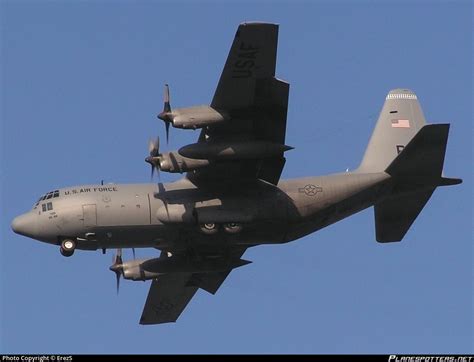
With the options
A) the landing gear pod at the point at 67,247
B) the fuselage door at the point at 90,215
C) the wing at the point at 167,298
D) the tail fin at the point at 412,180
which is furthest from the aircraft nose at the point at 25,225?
the tail fin at the point at 412,180

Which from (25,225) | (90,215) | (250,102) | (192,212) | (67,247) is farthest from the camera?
(25,225)

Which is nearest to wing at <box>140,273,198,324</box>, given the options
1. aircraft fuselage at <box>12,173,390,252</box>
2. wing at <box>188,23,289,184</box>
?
aircraft fuselage at <box>12,173,390,252</box>

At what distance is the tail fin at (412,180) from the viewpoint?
3541 centimetres

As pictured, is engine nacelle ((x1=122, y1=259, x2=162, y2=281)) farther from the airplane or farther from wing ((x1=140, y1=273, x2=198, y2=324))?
the airplane

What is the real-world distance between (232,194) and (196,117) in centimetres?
355

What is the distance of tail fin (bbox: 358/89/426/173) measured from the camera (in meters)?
37.7

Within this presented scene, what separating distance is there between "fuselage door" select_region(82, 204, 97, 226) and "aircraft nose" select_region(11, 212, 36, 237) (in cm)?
174

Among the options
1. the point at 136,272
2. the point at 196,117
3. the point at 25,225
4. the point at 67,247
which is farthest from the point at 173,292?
the point at 196,117

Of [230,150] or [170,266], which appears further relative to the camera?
[170,266]

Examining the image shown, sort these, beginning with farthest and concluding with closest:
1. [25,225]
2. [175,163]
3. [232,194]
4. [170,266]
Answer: [170,266] < [25,225] < [232,194] < [175,163]

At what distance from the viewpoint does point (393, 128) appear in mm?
38469

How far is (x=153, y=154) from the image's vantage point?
3450 centimetres

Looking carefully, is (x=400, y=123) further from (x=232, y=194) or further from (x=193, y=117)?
(x=193, y=117)

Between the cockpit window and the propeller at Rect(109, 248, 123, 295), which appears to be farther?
the propeller at Rect(109, 248, 123, 295)
